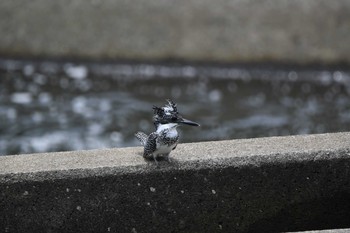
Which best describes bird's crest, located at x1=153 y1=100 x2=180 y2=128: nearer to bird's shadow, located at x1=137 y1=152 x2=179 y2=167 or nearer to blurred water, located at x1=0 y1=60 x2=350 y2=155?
bird's shadow, located at x1=137 y1=152 x2=179 y2=167

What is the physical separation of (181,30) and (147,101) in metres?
1.76

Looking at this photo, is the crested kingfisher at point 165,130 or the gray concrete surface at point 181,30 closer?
the crested kingfisher at point 165,130

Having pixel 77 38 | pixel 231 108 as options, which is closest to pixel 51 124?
pixel 231 108

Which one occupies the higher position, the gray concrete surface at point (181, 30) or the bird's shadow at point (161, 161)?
the gray concrete surface at point (181, 30)

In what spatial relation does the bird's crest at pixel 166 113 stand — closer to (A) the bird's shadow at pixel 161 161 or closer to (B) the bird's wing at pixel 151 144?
(B) the bird's wing at pixel 151 144

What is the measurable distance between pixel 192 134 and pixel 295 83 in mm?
2169

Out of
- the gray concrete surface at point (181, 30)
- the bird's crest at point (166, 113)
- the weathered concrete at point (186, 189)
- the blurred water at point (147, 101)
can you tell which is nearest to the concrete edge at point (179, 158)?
the weathered concrete at point (186, 189)

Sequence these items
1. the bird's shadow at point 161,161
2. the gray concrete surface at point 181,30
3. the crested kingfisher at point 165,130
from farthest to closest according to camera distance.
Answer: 1. the gray concrete surface at point 181,30
2. the bird's shadow at point 161,161
3. the crested kingfisher at point 165,130

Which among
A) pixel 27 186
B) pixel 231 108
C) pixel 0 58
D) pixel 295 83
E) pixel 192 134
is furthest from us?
pixel 0 58

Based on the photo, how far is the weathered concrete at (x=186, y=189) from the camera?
2770 mm

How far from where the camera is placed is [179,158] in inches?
112

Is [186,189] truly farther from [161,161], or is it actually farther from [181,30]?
[181,30]

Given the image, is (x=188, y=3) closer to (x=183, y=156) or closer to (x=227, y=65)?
(x=227, y=65)

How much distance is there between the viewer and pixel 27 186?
108 inches
